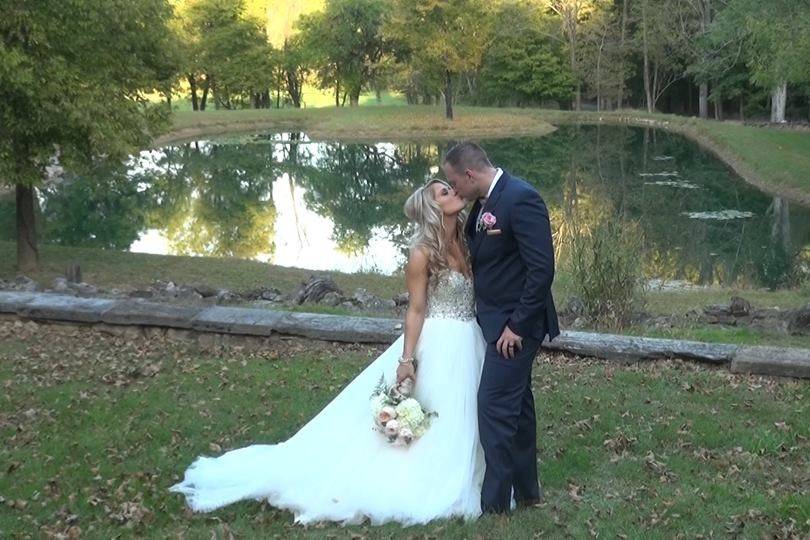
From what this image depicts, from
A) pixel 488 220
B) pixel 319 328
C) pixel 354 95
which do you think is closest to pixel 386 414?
pixel 488 220

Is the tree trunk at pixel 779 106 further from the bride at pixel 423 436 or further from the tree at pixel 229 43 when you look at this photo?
the bride at pixel 423 436

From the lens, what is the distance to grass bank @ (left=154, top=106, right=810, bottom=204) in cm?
4472

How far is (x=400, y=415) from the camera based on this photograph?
5211 mm

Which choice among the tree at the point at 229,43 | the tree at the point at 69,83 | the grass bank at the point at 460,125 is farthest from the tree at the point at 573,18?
the tree at the point at 69,83

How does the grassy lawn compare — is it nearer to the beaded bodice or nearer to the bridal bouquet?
the bridal bouquet

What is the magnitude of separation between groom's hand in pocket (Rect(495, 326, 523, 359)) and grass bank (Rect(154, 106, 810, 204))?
1507 inches

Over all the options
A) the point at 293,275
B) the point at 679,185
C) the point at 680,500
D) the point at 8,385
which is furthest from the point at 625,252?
the point at 679,185

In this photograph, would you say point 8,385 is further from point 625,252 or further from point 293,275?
point 293,275

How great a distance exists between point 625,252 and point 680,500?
244 inches

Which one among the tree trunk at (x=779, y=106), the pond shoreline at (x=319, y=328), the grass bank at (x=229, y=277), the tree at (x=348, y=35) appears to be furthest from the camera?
the tree at (x=348, y=35)

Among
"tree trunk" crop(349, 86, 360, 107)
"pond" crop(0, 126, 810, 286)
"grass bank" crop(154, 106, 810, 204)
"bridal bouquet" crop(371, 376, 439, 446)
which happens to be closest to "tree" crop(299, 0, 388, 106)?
"tree trunk" crop(349, 86, 360, 107)

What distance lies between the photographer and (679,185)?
34969 millimetres

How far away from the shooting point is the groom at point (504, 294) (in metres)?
4.68

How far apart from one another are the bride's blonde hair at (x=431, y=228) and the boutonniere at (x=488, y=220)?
1.06 ft
